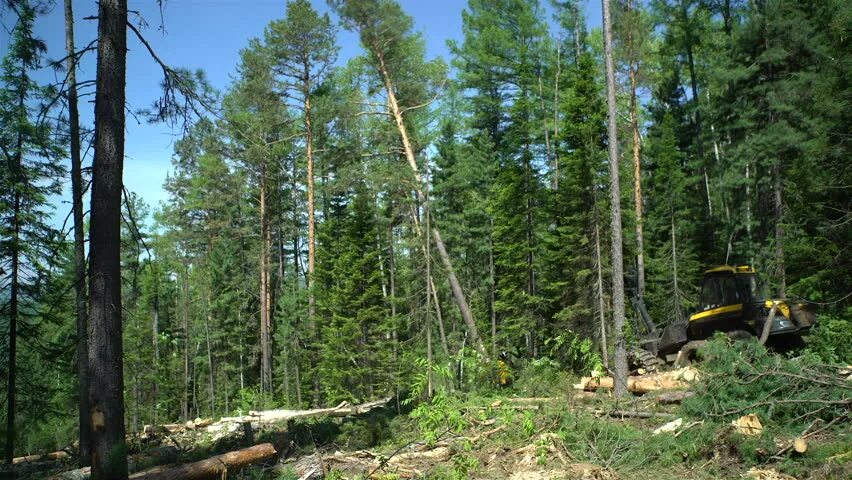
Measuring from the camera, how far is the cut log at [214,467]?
279 inches

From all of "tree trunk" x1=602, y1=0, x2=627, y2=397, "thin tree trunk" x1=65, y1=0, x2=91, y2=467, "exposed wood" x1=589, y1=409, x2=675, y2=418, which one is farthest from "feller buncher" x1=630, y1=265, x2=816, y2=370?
"thin tree trunk" x1=65, y1=0, x2=91, y2=467

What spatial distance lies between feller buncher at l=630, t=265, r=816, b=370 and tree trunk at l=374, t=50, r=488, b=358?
515cm

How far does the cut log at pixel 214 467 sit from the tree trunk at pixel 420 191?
32.0ft

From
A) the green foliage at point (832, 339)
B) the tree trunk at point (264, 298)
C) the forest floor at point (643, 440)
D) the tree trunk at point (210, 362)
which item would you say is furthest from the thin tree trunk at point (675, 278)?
A: the tree trunk at point (210, 362)

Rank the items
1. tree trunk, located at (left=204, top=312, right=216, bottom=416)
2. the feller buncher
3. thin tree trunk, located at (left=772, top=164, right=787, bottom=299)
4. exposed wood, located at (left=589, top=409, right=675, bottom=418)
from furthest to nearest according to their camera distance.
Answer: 1. tree trunk, located at (left=204, top=312, right=216, bottom=416)
2. thin tree trunk, located at (left=772, top=164, right=787, bottom=299)
3. the feller buncher
4. exposed wood, located at (left=589, top=409, right=675, bottom=418)

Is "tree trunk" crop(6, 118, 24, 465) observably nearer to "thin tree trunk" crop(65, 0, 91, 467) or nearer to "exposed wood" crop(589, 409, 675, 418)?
"thin tree trunk" crop(65, 0, 91, 467)

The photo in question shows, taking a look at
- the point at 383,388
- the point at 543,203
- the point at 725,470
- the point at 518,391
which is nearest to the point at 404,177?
the point at 543,203

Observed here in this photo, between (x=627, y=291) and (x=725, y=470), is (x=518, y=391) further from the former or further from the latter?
(x=627, y=291)

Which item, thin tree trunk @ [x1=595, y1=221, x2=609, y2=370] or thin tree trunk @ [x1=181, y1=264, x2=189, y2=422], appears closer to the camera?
thin tree trunk @ [x1=595, y1=221, x2=609, y2=370]

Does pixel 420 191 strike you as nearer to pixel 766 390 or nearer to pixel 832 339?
pixel 832 339

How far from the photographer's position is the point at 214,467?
744 centimetres

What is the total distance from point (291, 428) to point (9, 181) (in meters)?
11.2

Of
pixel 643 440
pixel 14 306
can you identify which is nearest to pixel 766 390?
pixel 643 440

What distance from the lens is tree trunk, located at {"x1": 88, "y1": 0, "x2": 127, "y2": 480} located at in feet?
21.8
